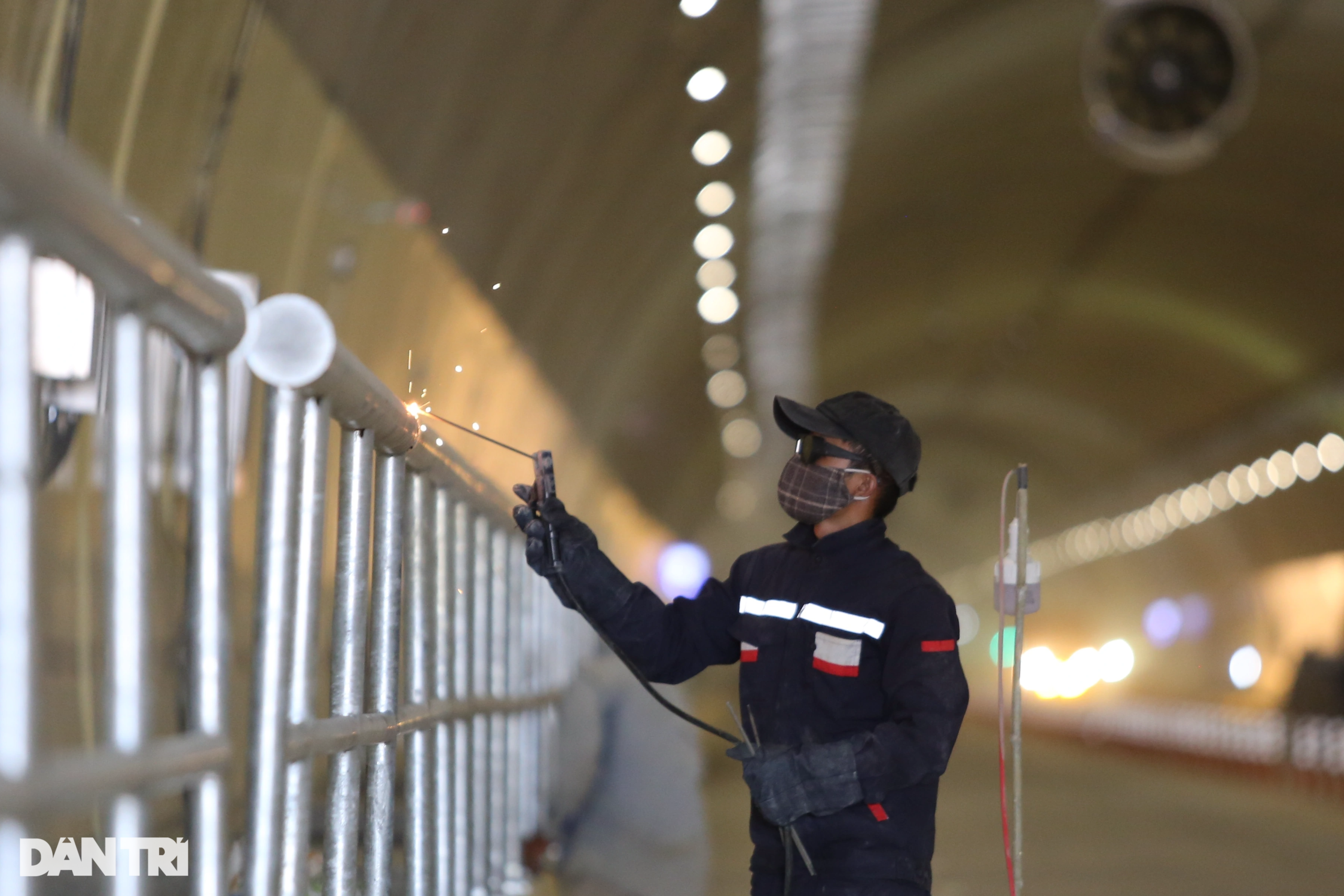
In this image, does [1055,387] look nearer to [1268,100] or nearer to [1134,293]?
[1134,293]

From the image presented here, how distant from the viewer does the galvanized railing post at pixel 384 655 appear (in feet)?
11.6

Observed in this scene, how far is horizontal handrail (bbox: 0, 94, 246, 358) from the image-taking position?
1564 millimetres

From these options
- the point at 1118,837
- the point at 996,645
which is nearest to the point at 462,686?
the point at 996,645

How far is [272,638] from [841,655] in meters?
1.51

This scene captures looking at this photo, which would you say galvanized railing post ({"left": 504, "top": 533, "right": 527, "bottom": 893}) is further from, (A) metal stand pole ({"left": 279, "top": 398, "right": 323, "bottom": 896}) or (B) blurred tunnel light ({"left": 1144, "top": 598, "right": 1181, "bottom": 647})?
(B) blurred tunnel light ({"left": 1144, "top": 598, "right": 1181, "bottom": 647})

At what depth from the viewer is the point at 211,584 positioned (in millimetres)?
2305

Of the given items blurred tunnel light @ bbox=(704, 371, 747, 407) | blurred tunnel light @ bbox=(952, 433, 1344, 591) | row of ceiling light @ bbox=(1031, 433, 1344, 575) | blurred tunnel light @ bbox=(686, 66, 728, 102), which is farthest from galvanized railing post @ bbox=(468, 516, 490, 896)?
blurred tunnel light @ bbox=(704, 371, 747, 407)

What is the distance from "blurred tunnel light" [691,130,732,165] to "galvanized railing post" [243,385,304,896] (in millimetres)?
10806

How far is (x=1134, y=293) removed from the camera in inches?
835

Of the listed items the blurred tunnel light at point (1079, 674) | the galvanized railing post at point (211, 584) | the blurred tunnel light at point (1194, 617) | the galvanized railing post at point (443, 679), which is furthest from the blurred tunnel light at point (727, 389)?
the galvanized railing post at point (211, 584)

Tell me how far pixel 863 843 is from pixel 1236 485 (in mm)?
22670

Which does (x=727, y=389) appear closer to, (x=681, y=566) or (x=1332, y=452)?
(x=681, y=566)

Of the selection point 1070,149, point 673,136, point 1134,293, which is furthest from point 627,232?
point 1134,293

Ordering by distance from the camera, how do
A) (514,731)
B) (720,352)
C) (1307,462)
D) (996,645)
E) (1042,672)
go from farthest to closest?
(1307,462), (720,352), (514,731), (996,645), (1042,672)
